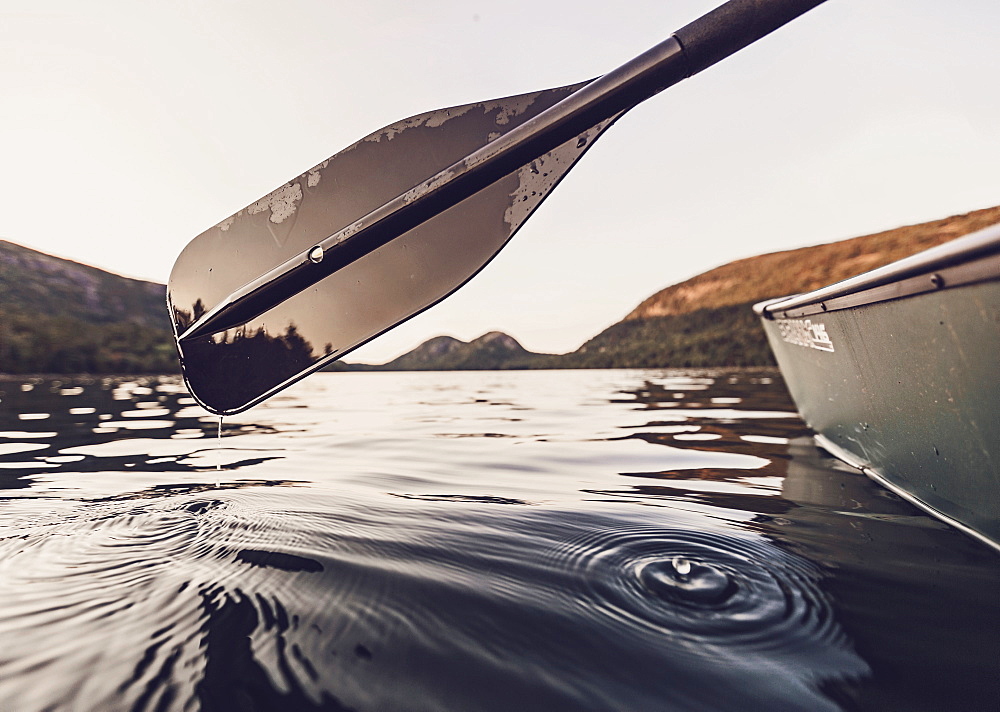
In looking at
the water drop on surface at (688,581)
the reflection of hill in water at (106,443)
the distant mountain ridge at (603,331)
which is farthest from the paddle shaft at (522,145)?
the distant mountain ridge at (603,331)

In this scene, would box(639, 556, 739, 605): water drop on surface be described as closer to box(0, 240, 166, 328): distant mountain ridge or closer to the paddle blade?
the paddle blade

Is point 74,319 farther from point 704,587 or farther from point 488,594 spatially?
point 704,587

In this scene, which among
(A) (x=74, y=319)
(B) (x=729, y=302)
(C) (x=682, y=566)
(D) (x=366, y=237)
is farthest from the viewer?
(B) (x=729, y=302)

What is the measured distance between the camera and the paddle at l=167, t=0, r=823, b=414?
8.49ft

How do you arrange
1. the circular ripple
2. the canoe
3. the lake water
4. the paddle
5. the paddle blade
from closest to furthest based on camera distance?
the lake water
the circular ripple
the canoe
the paddle
the paddle blade

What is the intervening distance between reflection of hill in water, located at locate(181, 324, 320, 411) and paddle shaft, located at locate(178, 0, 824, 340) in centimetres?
10

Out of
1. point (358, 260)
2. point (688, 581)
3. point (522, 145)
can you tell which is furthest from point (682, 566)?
point (358, 260)

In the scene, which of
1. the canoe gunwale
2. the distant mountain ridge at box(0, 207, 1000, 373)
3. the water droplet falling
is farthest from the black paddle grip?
the distant mountain ridge at box(0, 207, 1000, 373)

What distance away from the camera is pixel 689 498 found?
338 cm

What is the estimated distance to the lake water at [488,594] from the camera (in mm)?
1388

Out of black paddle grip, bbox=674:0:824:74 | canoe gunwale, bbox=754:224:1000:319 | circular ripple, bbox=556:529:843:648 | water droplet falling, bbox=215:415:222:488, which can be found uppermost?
black paddle grip, bbox=674:0:824:74

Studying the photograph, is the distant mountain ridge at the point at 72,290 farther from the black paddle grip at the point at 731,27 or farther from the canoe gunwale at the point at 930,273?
the canoe gunwale at the point at 930,273

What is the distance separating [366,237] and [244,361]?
1059mm

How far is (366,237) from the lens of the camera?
8.73ft
